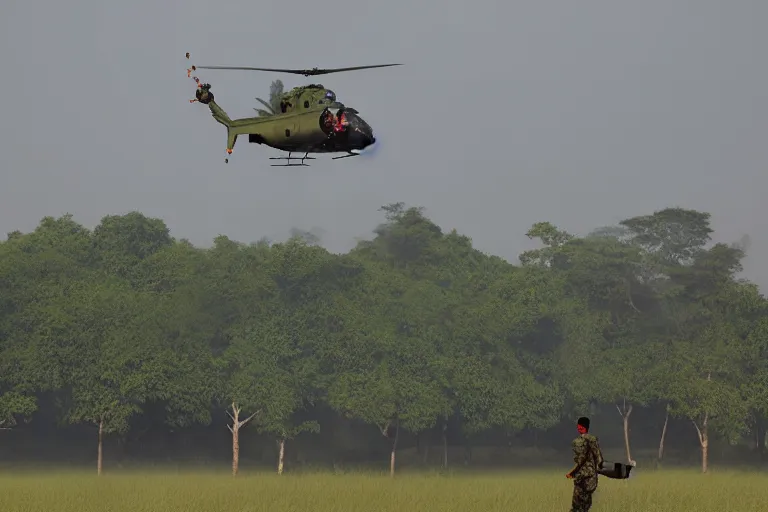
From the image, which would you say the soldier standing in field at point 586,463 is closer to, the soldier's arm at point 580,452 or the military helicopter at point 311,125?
the soldier's arm at point 580,452

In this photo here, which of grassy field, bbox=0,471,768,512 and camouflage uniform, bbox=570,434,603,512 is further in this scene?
grassy field, bbox=0,471,768,512

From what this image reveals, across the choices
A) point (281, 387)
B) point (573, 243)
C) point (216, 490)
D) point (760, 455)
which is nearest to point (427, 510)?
point (216, 490)

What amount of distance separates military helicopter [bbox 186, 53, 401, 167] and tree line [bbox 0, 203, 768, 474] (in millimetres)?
37865

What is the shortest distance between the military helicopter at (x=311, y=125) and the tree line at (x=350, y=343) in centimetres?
3787

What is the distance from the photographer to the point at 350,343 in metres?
74.6

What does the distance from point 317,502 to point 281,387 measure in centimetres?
3660

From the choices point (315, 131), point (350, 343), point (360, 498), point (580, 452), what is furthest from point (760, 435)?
point (580, 452)

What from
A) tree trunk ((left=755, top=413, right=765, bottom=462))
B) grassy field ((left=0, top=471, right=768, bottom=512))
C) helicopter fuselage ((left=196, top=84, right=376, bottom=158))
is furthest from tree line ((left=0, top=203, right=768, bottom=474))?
helicopter fuselage ((left=196, top=84, right=376, bottom=158))

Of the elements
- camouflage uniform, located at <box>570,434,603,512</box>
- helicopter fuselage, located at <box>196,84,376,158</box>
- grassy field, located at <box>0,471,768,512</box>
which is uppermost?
helicopter fuselage, located at <box>196,84,376,158</box>

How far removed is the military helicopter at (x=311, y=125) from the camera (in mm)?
29970

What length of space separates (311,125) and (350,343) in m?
45.4

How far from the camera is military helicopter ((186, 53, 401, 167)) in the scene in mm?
29970

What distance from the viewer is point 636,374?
2987 inches

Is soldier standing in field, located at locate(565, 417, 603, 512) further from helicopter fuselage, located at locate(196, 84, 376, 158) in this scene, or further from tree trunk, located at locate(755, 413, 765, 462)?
tree trunk, located at locate(755, 413, 765, 462)
